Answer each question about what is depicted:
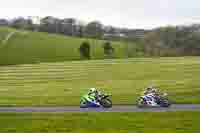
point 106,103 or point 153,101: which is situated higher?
point 153,101

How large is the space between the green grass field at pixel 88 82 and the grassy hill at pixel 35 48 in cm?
577

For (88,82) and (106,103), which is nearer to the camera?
(106,103)

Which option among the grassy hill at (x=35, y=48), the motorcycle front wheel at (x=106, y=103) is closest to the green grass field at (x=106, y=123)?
the motorcycle front wheel at (x=106, y=103)

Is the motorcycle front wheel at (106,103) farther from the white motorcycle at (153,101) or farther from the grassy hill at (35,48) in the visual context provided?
the grassy hill at (35,48)

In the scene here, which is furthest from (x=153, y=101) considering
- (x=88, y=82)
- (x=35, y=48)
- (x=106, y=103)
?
(x=35, y=48)

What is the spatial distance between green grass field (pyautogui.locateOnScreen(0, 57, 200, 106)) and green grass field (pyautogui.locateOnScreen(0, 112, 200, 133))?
6.02 m

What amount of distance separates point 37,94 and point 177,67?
40.5 ft

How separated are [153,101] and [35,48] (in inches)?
1241

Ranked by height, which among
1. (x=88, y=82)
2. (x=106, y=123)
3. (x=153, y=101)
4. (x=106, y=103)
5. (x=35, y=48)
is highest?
(x=35, y=48)

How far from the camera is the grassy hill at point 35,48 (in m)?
46.2

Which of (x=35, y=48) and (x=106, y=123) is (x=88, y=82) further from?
(x=35, y=48)

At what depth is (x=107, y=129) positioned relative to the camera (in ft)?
39.6

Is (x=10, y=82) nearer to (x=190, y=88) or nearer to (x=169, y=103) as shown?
(x=190, y=88)

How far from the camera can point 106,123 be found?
12664 mm
